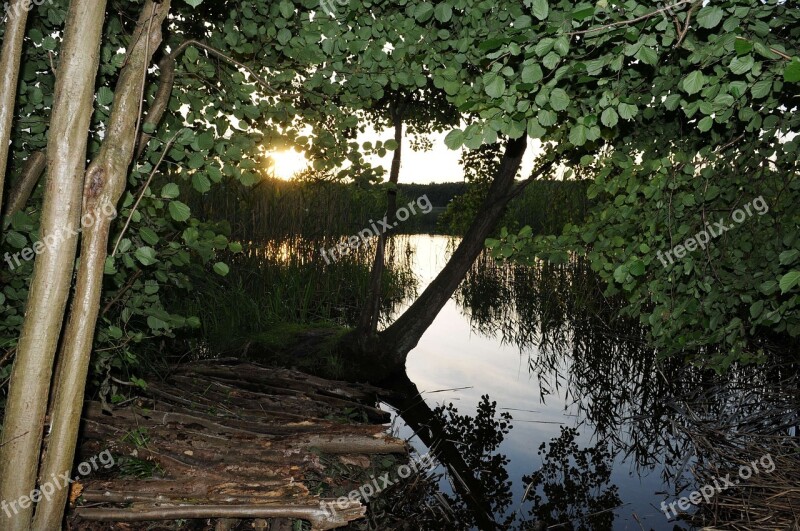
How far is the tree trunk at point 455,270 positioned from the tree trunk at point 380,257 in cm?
23

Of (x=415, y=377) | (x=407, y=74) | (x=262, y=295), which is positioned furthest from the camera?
(x=262, y=295)

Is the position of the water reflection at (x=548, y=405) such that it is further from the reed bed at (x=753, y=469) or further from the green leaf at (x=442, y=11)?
the green leaf at (x=442, y=11)

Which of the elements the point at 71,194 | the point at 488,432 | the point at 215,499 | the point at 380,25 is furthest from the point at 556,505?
the point at 71,194

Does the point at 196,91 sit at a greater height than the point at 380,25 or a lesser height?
lesser

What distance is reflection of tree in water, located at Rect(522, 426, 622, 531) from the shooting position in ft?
13.0

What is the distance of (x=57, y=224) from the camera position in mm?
1760

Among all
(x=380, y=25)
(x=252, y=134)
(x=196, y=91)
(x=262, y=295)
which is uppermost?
(x=380, y=25)

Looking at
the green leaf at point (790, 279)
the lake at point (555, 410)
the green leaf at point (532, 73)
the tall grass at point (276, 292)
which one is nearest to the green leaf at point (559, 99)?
the green leaf at point (532, 73)

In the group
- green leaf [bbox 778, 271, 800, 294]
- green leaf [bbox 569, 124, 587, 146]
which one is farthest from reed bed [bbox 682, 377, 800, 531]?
green leaf [bbox 569, 124, 587, 146]

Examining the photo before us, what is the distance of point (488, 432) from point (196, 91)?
13.0ft

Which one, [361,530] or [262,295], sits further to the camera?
[262,295]

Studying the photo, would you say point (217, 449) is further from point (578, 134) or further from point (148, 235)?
point (578, 134)

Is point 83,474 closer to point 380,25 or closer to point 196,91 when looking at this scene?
point 196,91

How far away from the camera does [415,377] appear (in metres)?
6.83
